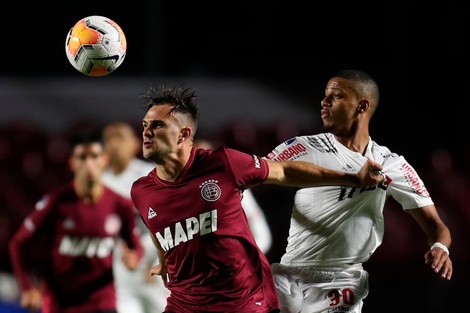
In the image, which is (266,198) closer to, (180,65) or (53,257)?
(180,65)

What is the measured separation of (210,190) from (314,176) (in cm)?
52

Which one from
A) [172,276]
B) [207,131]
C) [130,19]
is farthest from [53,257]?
[130,19]

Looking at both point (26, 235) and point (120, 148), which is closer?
point (26, 235)

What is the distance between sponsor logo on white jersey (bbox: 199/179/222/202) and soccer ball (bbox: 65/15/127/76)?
129cm

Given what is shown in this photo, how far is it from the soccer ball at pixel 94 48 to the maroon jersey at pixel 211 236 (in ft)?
3.72

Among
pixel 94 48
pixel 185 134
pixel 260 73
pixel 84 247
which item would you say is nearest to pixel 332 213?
pixel 185 134

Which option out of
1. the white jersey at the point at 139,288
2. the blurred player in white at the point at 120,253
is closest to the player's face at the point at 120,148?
the blurred player in white at the point at 120,253

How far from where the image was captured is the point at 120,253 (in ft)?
23.7

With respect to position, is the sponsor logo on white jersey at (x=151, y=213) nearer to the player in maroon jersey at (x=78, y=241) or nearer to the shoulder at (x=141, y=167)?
the player in maroon jersey at (x=78, y=241)

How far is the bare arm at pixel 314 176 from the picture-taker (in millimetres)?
4605

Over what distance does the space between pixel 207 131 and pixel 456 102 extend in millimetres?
3217

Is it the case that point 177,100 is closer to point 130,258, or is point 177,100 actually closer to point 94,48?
point 94,48

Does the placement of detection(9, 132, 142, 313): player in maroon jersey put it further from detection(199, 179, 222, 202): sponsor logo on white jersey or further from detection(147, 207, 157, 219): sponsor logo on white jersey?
detection(199, 179, 222, 202): sponsor logo on white jersey

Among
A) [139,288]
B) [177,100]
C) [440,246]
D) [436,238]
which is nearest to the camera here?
[177,100]
